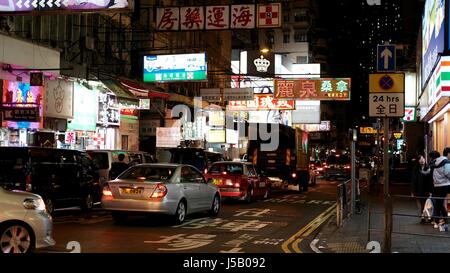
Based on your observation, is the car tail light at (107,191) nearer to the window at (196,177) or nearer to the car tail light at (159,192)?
the car tail light at (159,192)

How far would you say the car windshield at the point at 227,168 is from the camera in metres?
22.1

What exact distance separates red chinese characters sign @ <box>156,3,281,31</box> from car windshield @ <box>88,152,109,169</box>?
5.04 m

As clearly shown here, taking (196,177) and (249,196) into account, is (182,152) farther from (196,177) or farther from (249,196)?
(196,177)

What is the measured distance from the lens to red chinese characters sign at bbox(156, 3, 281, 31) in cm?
1755

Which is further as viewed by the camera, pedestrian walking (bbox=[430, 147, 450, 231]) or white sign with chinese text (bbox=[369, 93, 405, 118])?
pedestrian walking (bbox=[430, 147, 450, 231])

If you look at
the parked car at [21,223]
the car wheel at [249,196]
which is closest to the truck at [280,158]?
the car wheel at [249,196]

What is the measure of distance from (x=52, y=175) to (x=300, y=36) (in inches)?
3152

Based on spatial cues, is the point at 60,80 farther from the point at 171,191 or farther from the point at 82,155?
the point at 171,191

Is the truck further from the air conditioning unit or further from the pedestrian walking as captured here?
the pedestrian walking

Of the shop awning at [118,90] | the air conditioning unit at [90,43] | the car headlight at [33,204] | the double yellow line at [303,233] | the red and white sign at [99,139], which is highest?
the air conditioning unit at [90,43]

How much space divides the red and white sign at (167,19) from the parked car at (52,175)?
478 centimetres

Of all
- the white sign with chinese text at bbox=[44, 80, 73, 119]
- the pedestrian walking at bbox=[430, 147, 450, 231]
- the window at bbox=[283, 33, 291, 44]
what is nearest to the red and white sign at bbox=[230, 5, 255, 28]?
the pedestrian walking at bbox=[430, 147, 450, 231]

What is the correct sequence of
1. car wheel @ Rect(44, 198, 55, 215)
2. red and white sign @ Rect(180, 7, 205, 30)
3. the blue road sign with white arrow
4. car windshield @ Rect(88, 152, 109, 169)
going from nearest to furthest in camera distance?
the blue road sign with white arrow
car wheel @ Rect(44, 198, 55, 215)
red and white sign @ Rect(180, 7, 205, 30)
car windshield @ Rect(88, 152, 109, 169)

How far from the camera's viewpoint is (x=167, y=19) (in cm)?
1888
